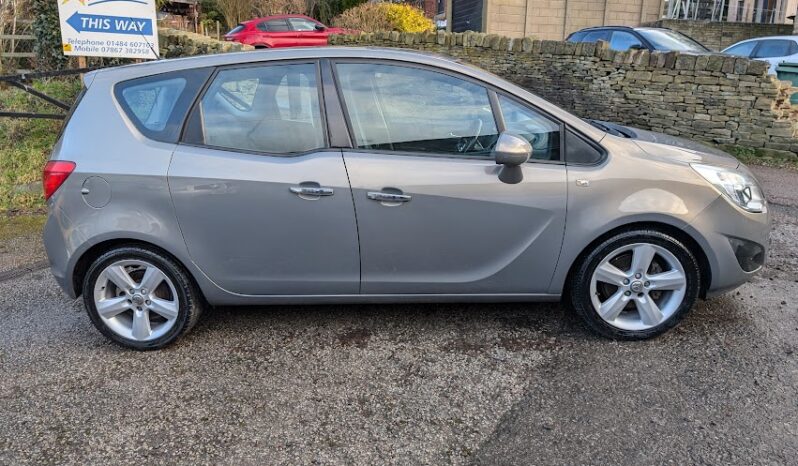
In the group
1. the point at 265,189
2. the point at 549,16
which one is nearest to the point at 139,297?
the point at 265,189

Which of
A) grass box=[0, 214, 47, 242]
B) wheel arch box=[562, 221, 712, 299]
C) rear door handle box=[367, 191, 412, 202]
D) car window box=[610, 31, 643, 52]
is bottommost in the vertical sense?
grass box=[0, 214, 47, 242]

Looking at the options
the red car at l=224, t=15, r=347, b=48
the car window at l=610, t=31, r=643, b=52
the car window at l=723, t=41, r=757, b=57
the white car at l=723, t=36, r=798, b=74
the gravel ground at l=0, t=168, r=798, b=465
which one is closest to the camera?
the gravel ground at l=0, t=168, r=798, b=465

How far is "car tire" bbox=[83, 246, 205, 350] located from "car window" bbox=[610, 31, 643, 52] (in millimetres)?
9447

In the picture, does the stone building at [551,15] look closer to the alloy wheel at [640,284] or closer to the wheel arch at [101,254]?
the alloy wheel at [640,284]

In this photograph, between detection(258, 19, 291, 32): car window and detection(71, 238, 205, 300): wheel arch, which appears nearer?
detection(71, 238, 205, 300): wheel arch

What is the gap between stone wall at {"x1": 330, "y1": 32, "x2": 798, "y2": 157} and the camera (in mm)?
8578

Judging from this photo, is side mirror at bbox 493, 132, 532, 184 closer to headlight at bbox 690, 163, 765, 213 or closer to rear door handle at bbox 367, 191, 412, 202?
rear door handle at bbox 367, 191, 412, 202

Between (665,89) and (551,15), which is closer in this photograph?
(665,89)

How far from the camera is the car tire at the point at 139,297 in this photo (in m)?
3.43

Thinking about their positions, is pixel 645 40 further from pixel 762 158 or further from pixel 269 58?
pixel 269 58

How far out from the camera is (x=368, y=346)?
3537 mm

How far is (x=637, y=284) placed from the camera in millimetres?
3422

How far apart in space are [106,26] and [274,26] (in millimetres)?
9351

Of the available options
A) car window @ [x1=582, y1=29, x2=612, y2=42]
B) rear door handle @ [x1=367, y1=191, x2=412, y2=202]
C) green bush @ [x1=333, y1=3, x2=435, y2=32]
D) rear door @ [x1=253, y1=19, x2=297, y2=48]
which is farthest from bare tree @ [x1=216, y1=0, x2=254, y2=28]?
rear door handle @ [x1=367, y1=191, x2=412, y2=202]
